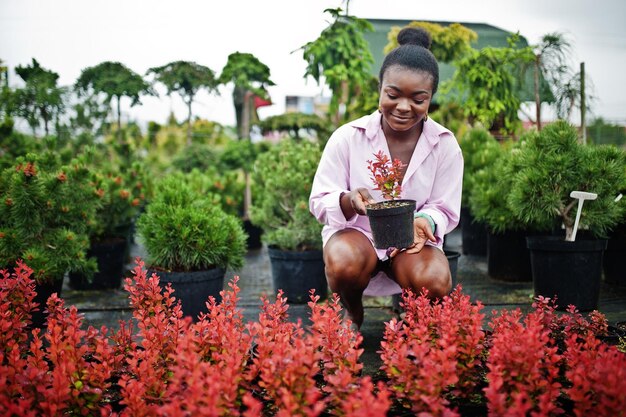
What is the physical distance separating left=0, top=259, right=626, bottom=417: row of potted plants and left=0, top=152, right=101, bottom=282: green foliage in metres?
1.32

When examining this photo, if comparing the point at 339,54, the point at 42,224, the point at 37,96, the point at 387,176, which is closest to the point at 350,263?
the point at 387,176

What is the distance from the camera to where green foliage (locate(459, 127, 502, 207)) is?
216 inches

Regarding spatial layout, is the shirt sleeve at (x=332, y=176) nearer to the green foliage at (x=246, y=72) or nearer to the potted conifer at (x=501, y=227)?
the potted conifer at (x=501, y=227)

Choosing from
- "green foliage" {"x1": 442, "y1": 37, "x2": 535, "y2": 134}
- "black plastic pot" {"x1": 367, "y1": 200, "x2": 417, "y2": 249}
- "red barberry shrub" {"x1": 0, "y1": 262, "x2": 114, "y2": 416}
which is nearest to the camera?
"red barberry shrub" {"x1": 0, "y1": 262, "x2": 114, "y2": 416}

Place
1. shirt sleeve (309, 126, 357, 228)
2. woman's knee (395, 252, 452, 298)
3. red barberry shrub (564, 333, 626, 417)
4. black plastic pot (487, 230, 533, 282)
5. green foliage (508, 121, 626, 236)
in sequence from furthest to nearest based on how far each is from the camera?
black plastic pot (487, 230, 533, 282), green foliage (508, 121, 626, 236), shirt sleeve (309, 126, 357, 228), woman's knee (395, 252, 452, 298), red barberry shrub (564, 333, 626, 417)

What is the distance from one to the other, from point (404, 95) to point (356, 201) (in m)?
0.58

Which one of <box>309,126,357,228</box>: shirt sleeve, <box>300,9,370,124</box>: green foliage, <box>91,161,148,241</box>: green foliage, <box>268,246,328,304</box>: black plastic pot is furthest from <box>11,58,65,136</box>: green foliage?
<box>309,126,357,228</box>: shirt sleeve

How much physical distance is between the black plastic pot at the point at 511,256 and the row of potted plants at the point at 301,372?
2610mm

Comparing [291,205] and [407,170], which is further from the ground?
[407,170]

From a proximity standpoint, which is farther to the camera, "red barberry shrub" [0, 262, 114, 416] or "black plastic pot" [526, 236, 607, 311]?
"black plastic pot" [526, 236, 607, 311]

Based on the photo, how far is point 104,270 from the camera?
180 inches

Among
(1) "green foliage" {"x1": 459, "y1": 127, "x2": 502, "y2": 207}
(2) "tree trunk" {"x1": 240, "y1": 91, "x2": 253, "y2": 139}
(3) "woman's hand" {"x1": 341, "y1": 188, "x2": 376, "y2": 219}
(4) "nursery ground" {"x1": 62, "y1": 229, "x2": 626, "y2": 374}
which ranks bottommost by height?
(4) "nursery ground" {"x1": 62, "y1": 229, "x2": 626, "y2": 374}

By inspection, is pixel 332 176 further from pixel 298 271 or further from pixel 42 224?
pixel 42 224

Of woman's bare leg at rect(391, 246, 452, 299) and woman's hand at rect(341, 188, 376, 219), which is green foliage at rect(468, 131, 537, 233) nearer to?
woman's bare leg at rect(391, 246, 452, 299)
